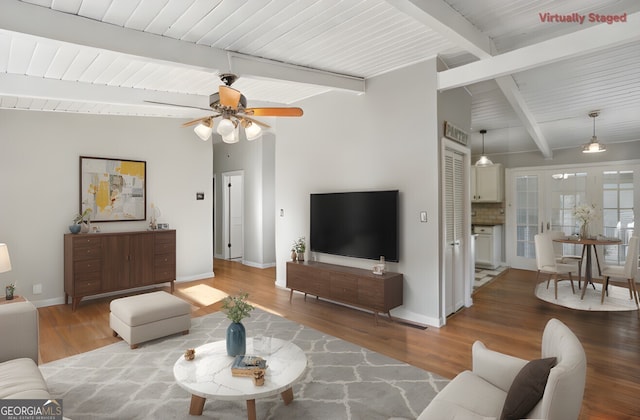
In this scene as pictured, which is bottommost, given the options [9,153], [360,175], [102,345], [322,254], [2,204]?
[102,345]

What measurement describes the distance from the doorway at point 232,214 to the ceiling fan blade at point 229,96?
5794 mm

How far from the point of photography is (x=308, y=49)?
3.27 meters

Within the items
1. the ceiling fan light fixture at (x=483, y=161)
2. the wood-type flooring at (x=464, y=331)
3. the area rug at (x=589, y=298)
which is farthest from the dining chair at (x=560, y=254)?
the ceiling fan light fixture at (x=483, y=161)

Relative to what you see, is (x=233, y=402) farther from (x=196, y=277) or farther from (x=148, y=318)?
(x=196, y=277)

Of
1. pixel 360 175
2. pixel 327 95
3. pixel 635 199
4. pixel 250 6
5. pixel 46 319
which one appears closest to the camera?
pixel 250 6

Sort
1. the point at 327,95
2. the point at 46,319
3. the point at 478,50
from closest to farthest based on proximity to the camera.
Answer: the point at 478,50 < the point at 46,319 < the point at 327,95

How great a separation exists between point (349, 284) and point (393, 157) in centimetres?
166

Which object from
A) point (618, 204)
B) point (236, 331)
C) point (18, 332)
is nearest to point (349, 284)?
point (236, 331)

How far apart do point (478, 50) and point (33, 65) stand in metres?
4.20

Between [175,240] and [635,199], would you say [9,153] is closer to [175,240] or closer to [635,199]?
[175,240]

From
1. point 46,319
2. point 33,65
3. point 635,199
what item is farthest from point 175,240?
point 635,199

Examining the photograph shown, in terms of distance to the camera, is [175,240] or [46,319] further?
[175,240]

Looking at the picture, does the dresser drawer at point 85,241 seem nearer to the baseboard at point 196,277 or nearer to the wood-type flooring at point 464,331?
the wood-type flooring at point 464,331

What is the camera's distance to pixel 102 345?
331cm
